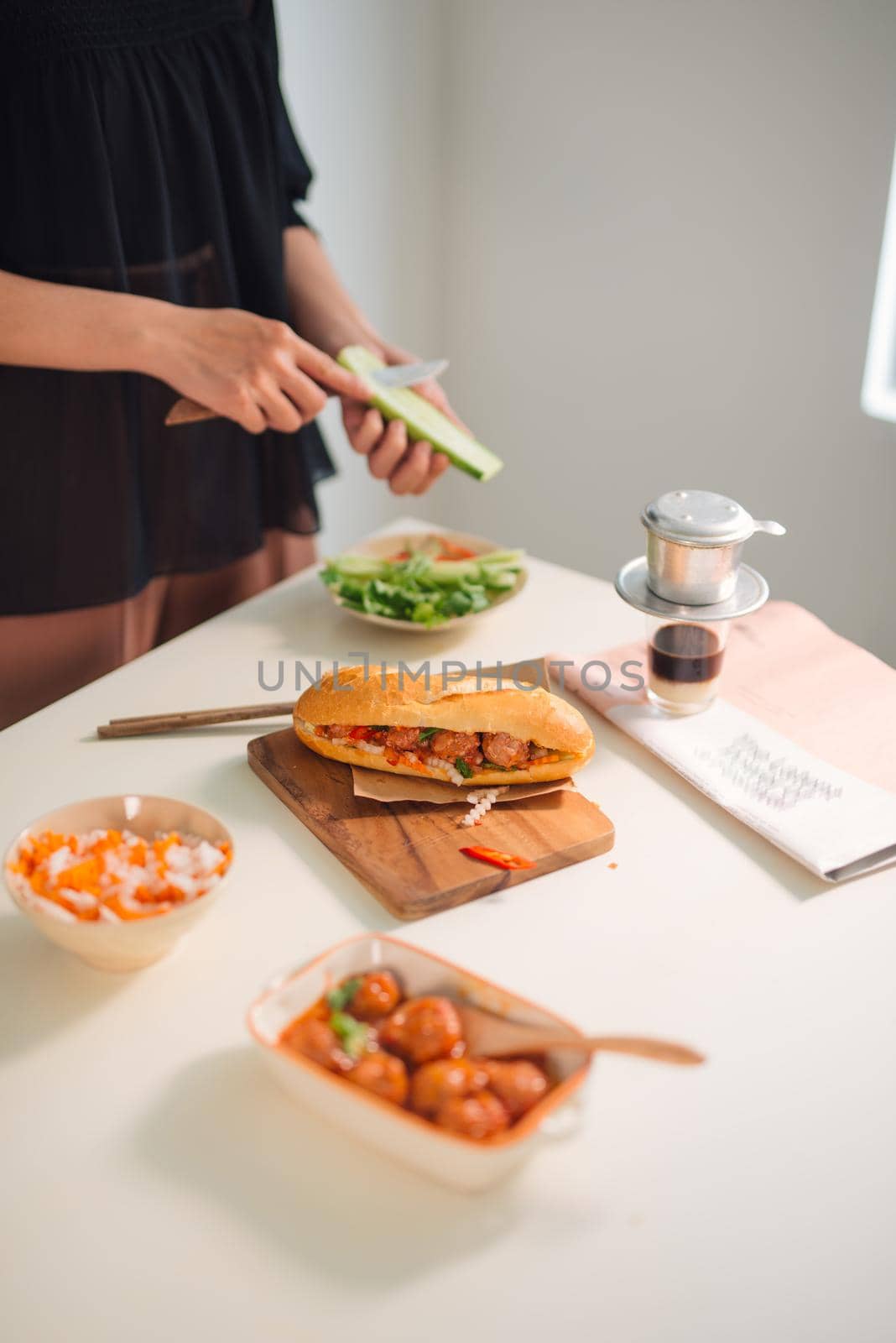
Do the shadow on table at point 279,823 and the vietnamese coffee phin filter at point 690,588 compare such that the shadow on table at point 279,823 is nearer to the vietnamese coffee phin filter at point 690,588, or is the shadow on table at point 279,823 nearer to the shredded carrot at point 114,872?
the shredded carrot at point 114,872

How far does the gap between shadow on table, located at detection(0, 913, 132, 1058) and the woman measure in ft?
2.67

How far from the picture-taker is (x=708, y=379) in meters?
2.88

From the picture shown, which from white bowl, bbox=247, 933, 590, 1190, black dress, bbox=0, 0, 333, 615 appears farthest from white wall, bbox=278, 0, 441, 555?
white bowl, bbox=247, 933, 590, 1190

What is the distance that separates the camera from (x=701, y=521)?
1331 mm

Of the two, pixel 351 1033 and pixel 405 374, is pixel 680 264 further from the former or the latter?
pixel 351 1033

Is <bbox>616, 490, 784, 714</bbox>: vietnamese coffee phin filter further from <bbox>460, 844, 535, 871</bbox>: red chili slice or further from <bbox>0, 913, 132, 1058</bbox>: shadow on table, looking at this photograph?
<bbox>0, 913, 132, 1058</bbox>: shadow on table

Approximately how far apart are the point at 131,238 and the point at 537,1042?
137cm

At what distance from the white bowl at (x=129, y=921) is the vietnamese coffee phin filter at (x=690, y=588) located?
0.61 meters

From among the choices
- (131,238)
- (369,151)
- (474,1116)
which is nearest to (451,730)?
(474,1116)

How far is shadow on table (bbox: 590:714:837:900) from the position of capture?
1.15 m

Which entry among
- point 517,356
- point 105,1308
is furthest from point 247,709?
point 517,356

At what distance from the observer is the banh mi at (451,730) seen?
1.25 m

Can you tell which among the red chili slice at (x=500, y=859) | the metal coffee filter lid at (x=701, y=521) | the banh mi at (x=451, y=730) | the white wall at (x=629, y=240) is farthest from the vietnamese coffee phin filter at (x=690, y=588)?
the white wall at (x=629, y=240)

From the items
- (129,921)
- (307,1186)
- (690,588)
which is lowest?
(307,1186)
